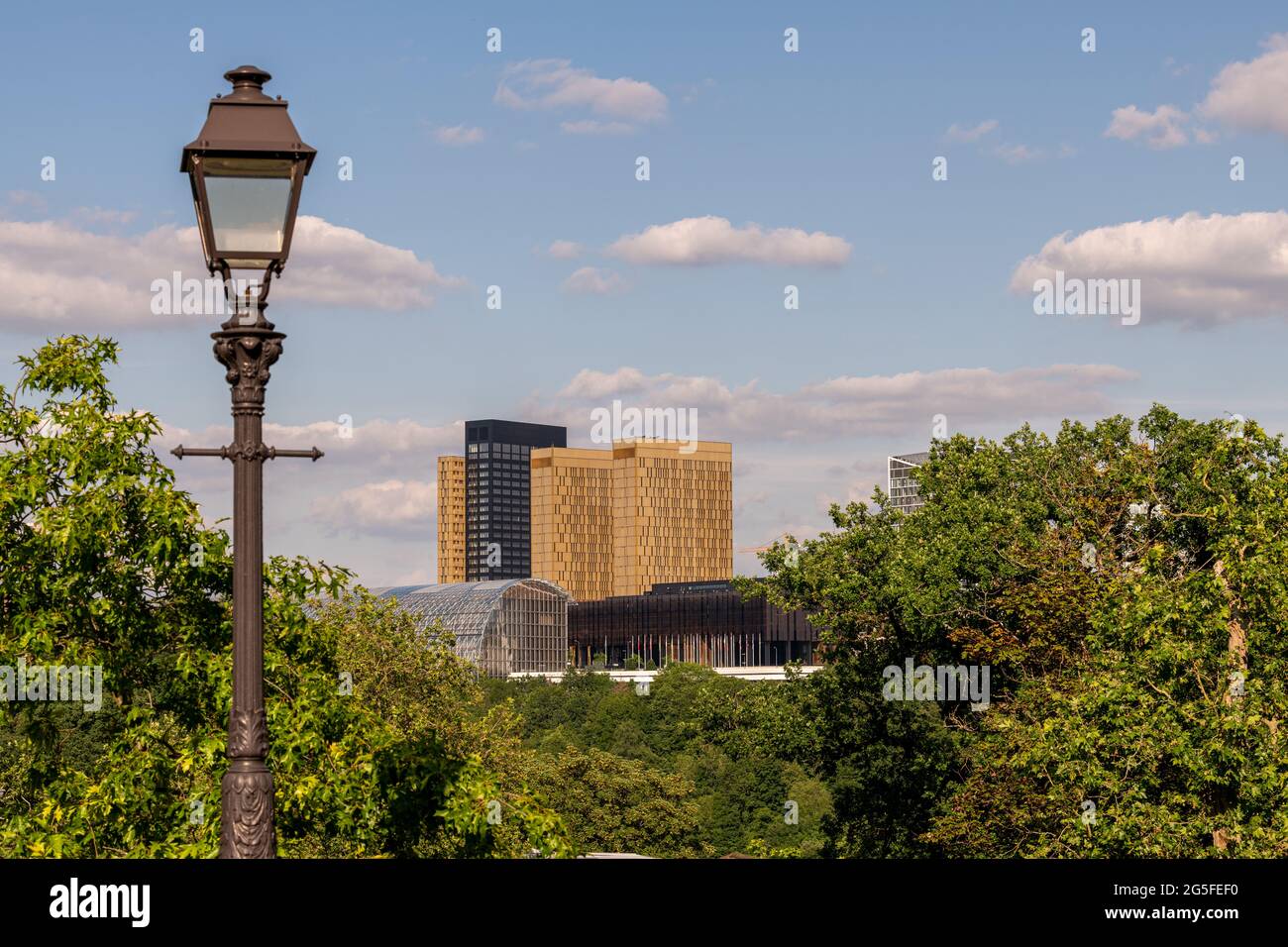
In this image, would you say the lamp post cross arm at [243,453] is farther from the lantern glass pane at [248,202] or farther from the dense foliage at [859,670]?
the dense foliage at [859,670]

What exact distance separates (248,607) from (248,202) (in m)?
2.03

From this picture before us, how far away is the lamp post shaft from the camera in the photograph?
757 cm

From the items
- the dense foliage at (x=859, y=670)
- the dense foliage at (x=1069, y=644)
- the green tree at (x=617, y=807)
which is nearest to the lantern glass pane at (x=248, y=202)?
the dense foliage at (x=859, y=670)

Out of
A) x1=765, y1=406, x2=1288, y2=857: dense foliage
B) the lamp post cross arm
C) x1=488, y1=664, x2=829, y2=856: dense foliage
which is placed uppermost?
the lamp post cross arm

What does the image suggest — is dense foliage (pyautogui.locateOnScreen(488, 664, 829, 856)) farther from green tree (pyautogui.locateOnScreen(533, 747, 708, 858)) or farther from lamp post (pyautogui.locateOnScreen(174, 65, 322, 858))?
lamp post (pyautogui.locateOnScreen(174, 65, 322, 858))

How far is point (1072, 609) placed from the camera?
36719 mm

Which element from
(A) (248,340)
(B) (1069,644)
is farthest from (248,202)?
(B) (1069,644)

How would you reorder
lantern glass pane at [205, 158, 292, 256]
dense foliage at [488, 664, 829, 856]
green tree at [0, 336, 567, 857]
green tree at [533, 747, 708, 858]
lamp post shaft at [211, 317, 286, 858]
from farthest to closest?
green tree at [533, 747, 708, 858]
dense foliage at [488, 664, 829, 856]
green tree at [0, 336, 567, 857]
lantern glass pane at [205, 158, 292, 256]
lamp post shaft at [211, 317, 286, 858]

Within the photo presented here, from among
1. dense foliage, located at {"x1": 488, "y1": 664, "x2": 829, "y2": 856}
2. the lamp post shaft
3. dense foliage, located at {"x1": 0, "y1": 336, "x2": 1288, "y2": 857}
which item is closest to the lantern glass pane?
the lamp post shaft

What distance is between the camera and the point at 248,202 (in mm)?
7836

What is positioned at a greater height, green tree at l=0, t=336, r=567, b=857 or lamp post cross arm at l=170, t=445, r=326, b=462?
lamp post cross arm at l=170, t=445, r=326, b=462

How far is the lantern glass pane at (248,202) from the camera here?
779 cm
